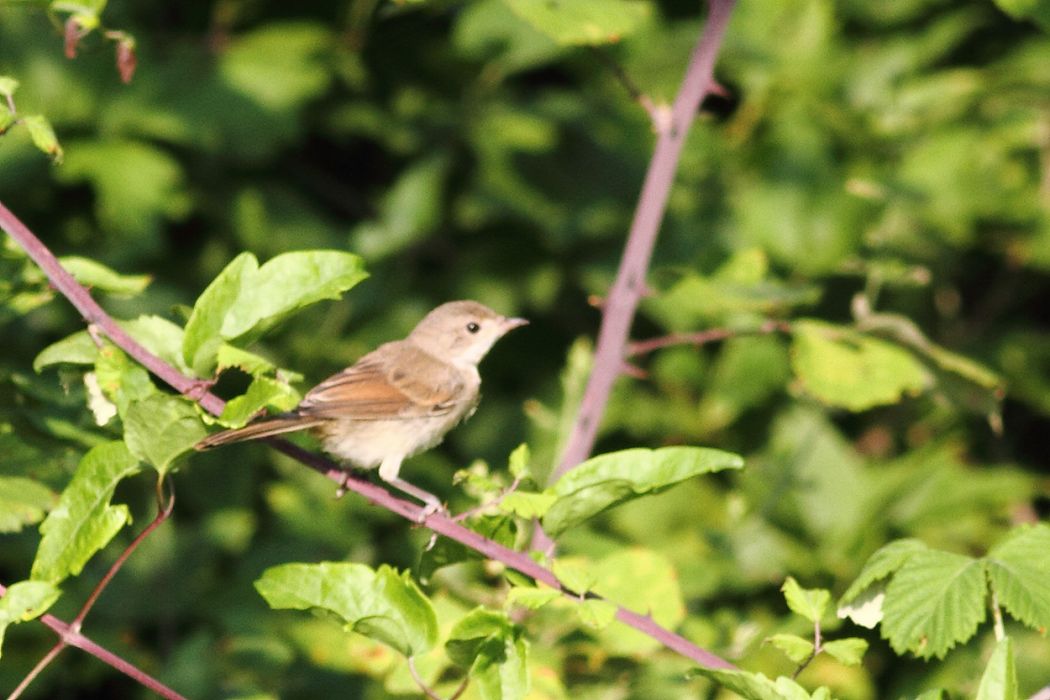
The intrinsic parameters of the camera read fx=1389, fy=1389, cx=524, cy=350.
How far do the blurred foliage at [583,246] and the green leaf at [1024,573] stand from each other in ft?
4.12

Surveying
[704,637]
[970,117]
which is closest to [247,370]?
[704,637]

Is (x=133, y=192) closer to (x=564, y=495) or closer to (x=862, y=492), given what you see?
(x=862, y=492)

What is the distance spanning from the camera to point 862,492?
4.84m

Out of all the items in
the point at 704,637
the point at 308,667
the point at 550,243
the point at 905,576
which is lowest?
the point at 308,667

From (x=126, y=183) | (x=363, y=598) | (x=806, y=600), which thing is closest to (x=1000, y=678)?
(x=806, y=600)

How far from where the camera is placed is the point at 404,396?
3.81 meters

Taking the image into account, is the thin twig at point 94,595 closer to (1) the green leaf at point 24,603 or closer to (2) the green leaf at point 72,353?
(1) the green leaf at point 24,603

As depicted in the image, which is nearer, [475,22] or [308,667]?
[308,667]

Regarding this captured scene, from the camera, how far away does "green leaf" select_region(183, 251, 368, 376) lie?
238 cm

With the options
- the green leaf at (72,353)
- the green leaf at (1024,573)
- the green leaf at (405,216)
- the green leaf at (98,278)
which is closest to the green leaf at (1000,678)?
the green leaf at (1024,573)

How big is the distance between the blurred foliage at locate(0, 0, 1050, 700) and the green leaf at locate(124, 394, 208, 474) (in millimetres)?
1557

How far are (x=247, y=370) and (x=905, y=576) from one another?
1172 mm

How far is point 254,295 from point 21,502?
658 mm

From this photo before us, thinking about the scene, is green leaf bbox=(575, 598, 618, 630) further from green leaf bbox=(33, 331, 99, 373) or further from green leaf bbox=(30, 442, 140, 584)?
green leaf bbox=(33, 331, 99, 373)
